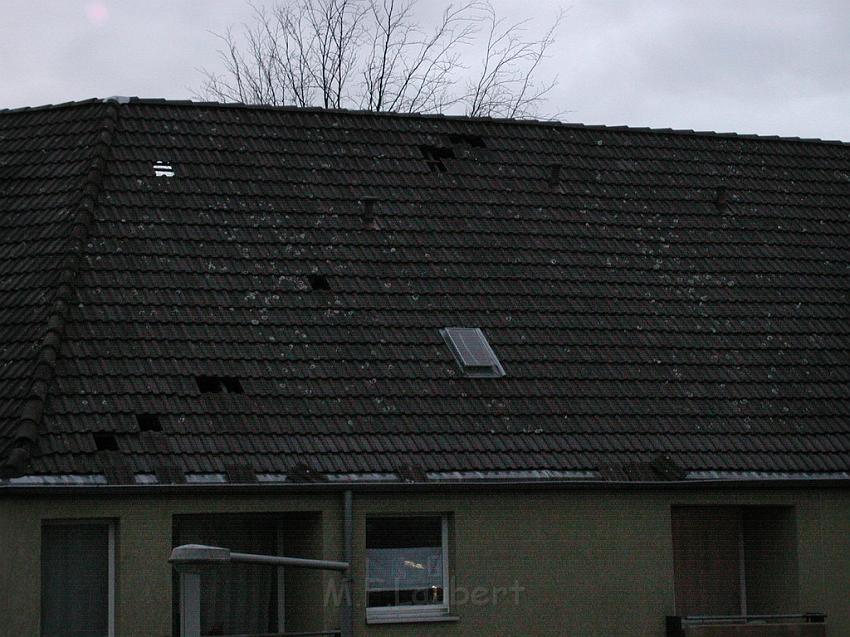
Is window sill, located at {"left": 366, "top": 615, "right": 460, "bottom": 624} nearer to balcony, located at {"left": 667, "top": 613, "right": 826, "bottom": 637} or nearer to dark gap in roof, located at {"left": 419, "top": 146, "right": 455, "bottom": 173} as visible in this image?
balcony, located at {"left": 667, "top": 613, "right": 826, "bottom": 637}

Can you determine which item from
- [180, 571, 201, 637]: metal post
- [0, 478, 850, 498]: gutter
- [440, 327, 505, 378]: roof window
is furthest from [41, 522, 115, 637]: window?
[440, 327, 505, 378]: roof window

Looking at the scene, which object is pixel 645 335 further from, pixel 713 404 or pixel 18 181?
pixel 18 181

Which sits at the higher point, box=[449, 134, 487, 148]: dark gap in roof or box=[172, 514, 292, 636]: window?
box=[449, 134, 487, 148]: dark gap in roof

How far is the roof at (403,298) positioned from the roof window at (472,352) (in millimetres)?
90

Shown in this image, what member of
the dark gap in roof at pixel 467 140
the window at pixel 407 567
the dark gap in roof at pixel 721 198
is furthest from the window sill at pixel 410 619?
the dark gap in roof at pixel 721 198

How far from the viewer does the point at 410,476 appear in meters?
15.1

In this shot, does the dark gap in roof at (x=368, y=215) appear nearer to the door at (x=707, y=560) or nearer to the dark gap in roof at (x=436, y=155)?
the dark gap in roof at (x=436, y=155)

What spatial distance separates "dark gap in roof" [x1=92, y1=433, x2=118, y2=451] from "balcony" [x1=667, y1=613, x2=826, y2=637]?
575 cm

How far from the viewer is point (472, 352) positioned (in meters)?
16.5

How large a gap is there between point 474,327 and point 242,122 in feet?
13.4

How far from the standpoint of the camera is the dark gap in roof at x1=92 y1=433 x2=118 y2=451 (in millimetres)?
14391

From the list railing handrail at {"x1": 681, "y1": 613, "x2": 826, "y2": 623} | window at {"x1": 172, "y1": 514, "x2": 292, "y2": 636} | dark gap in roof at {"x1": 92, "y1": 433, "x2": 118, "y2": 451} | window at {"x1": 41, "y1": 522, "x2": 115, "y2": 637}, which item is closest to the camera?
window at {"x1": 41, "y1": 522, "x2": 115, "y2": 637}

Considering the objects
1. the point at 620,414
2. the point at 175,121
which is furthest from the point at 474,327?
the point at 175,121

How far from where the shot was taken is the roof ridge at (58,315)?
45.4 ft
